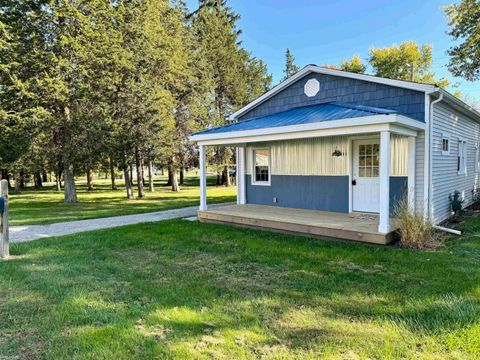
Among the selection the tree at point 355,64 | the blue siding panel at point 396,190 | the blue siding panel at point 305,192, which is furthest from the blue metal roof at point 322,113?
the tree at point 355,64

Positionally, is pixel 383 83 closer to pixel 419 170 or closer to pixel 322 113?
pixel 322 113

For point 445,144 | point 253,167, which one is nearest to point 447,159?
point 445,144

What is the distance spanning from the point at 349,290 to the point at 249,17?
2747 cm

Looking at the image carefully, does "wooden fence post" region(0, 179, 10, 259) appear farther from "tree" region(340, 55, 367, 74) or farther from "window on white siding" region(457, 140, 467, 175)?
"tree" region(340, 55, 367, 74)

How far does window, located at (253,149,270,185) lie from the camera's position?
1024 centimetres

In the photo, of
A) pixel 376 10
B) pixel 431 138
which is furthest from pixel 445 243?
pixel 376 10

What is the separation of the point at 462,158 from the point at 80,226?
1164 cm

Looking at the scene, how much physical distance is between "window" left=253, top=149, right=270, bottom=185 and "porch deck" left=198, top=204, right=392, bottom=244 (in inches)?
40.7

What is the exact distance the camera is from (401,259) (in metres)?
5.19

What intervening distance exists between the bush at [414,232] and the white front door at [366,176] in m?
1.77

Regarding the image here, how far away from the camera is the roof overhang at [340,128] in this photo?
5.96 m

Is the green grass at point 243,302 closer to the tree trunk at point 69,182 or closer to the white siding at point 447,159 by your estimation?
the white siding at point 447,159

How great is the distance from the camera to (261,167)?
10438mm

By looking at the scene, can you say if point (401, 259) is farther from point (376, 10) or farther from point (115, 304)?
point (376, 10)
